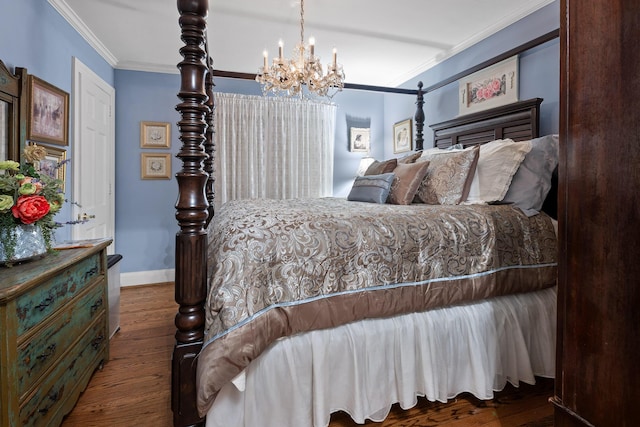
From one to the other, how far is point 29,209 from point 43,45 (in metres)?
1.77

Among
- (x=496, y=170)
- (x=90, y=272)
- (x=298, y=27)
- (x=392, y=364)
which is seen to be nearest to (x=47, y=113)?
(x=90, y=272)

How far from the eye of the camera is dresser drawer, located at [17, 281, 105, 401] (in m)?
1.10

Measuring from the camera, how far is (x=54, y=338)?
1.30m

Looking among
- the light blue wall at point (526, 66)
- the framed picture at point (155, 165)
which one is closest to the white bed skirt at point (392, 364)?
the light blue wall at point (526, 66)

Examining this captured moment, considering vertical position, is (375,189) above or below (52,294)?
above

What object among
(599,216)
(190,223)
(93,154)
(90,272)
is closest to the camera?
(599,216)

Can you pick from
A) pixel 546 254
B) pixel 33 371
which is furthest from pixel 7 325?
pixel 546 254

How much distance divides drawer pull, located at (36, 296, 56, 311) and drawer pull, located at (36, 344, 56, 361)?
0.55 feet

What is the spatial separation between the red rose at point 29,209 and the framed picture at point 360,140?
3745 millimetres

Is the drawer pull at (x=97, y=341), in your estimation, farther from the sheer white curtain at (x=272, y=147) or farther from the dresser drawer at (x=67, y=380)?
the sheer white curtain at (x=272, y=147)

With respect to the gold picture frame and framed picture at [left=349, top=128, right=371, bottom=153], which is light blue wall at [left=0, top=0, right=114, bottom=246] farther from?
framed picture at [left=349, top=128, right=371, bottom=153]

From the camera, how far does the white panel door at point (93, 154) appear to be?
2809mm

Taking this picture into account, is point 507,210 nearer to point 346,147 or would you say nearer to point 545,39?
point 545,39

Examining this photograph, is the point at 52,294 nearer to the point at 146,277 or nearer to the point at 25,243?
the point at 25,243
